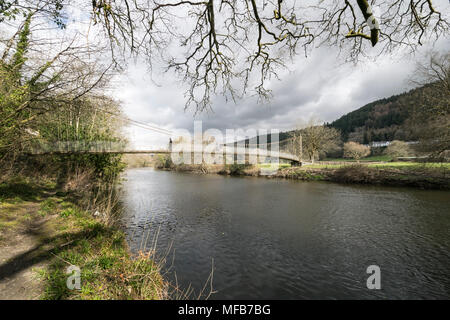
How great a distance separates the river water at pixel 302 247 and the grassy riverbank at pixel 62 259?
1.10m

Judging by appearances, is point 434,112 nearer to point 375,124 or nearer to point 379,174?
point 379,174

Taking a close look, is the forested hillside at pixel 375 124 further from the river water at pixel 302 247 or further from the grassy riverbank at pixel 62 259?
the grassy riverbank at pixel 62 259

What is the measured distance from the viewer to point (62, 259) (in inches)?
Answer: 121

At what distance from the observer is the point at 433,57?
37.1 ft

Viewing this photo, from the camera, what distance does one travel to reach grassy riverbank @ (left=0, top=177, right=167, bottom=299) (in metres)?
2.55

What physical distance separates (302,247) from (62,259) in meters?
5.45

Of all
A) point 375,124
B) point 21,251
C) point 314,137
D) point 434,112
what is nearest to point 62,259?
point 21,251

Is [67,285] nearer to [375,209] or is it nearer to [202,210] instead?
[202,210]

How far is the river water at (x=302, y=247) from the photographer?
12.6 feet

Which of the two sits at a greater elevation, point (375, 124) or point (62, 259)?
point (375, 124)

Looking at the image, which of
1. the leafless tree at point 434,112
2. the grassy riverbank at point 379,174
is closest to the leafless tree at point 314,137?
the grassy riverbank at point 379,174

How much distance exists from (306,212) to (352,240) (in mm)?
3142

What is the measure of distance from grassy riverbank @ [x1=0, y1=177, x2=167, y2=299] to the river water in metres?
1.10

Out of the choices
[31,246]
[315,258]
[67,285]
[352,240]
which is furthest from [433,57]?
[31,246]
